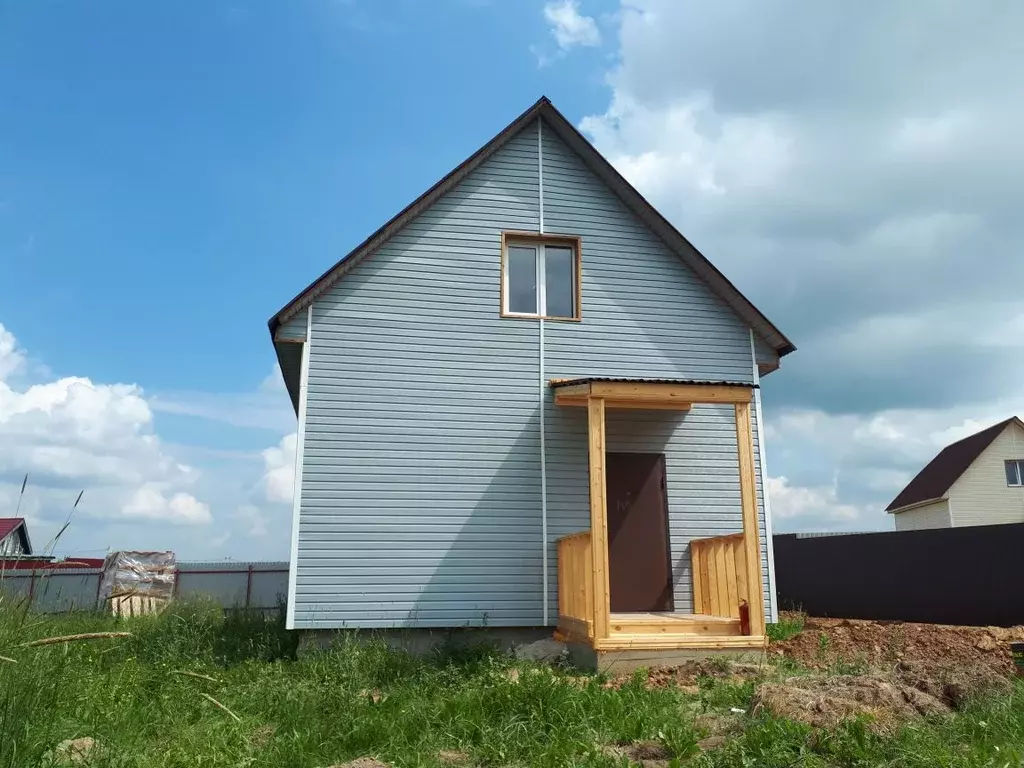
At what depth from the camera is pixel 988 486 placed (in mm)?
27156

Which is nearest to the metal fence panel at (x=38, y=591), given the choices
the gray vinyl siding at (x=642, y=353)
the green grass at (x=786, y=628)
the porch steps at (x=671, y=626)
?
the porch steps at (x=671, y=626)

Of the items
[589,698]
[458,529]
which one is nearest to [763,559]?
[458,529]

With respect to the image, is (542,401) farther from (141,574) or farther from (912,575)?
(141,574)

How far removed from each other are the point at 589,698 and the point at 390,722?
60.9 inches

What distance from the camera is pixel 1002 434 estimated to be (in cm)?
2717

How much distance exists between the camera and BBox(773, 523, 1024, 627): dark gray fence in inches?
469

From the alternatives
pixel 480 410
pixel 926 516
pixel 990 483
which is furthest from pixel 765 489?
pixel 926 516

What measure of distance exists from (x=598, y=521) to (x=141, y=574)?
13.2 meters

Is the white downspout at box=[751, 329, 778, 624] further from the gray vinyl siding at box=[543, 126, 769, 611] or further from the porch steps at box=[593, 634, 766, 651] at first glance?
the porch steps at box=[593, 634, 766, 651]

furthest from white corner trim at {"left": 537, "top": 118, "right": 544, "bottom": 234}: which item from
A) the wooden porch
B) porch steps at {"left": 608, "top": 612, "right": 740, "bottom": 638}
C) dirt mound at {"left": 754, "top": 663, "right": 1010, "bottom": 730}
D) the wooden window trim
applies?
dirt mound at {"left": 754, "top": 663, "right": 1010, "bottom": 730}

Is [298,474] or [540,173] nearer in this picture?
[298,474]

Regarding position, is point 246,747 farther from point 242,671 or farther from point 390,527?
point 390,527

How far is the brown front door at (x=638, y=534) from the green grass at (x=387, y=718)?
181 cm

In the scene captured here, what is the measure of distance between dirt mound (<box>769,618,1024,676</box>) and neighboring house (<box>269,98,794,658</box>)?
0.69 m
